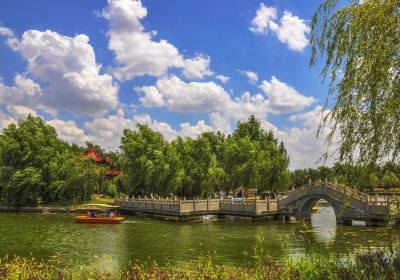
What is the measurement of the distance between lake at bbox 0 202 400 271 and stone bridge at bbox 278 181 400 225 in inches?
64.4

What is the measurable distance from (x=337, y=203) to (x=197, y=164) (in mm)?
23650

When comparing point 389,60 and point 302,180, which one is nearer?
point 389,60

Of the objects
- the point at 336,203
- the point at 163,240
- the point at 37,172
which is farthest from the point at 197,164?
the point at 163,240

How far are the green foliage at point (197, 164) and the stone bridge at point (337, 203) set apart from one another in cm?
1045

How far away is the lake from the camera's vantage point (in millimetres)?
22297

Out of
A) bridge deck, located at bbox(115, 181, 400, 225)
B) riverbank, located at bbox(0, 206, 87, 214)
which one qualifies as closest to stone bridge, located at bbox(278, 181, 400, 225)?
bridge deck, located at bbox(115, 181, 400, 225)

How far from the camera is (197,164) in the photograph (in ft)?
190

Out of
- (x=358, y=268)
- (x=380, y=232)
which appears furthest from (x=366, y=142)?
(x=380, y=232)

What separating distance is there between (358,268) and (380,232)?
25.1 meters

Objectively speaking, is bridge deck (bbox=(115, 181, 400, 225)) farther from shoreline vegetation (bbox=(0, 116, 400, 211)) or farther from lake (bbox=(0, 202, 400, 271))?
shoreline vegetation (bbox=(0, 116, 400, 211))

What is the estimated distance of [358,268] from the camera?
342 inches

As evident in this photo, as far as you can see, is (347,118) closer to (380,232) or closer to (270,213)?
(380,232)

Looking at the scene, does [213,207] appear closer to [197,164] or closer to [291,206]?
[291,206]

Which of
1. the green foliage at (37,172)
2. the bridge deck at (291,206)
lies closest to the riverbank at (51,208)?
the green foliage at (37,172)
